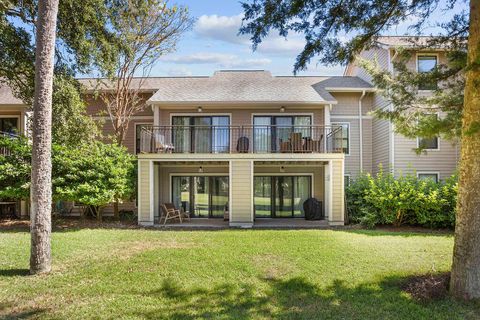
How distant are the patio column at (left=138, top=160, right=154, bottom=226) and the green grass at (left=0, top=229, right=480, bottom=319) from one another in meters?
3.14

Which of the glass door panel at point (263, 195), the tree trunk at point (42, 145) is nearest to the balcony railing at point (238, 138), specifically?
the glass door panel at point (263, 195)

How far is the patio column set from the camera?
41.9ft

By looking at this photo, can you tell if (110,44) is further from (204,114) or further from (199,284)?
(199,284)

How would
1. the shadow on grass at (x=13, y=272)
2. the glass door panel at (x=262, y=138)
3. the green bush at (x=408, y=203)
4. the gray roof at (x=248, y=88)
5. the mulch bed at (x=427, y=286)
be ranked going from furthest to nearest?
the glass door panel at (x=262, y=138) < the gray roof at (x=248, y=88) < the green bush at (x=408, y=203) < the shadow on grass at (x=13, y=272) < the mulch bed at (x=427, y=286)

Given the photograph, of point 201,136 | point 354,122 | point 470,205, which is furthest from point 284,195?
point 470,205

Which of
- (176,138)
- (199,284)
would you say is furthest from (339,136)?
(199,284)

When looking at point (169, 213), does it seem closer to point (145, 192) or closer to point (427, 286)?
point (145, 192)

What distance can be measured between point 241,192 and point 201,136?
10.8 ft

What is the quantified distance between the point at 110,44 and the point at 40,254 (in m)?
6.08

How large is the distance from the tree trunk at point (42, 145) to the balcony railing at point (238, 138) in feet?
22.9

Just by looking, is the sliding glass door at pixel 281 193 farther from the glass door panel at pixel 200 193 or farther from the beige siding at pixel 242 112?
the beige siding at pixel 242 112

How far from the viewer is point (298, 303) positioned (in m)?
5.34

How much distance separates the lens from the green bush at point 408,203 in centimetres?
1191

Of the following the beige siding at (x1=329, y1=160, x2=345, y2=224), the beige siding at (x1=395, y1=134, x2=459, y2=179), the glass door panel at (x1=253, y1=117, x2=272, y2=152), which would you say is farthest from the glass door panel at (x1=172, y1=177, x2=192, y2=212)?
the beige siding at (x1=395, y1=134, x2=459, y2=179)
